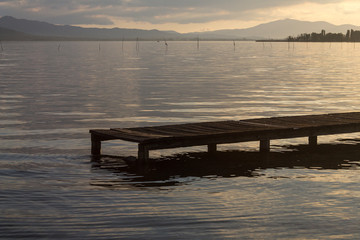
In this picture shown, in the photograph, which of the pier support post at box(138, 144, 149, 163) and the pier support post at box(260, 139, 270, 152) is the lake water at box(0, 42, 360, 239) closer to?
the pier support post at box(260, 139, 270, 152)

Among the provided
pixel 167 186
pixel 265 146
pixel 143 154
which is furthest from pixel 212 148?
pixel 167 186

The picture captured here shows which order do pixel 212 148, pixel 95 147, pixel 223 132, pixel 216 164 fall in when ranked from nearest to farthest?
pixel 216 164 < pixel 223 132 < pixel 95 147 < pixel 212 148

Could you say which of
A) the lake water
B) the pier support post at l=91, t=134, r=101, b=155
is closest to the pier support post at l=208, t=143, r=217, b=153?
the lake water

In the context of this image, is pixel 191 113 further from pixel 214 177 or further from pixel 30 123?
pixel 214 177

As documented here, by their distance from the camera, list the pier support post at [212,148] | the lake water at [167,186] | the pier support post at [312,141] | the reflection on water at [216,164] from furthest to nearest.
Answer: the pier support post at [312,141], the pier support post at [212,148], the reflection on water at [216,164], the lake water at [167,186]

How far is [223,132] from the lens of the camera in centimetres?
2041

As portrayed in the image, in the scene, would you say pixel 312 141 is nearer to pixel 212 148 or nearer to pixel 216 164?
pixel 212 148

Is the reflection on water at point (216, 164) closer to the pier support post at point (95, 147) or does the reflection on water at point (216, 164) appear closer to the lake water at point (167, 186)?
the lake water at point (167, 186)

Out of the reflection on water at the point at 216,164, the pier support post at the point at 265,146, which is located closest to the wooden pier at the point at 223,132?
the pier support post at the point at 265,146

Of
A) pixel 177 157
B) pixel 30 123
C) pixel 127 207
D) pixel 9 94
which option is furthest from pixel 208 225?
pixel 9 94

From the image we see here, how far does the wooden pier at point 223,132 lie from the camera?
1962 centimetres

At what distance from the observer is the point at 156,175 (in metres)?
18.6

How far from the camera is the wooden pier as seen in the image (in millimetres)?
19625

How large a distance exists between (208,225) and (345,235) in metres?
2.66
